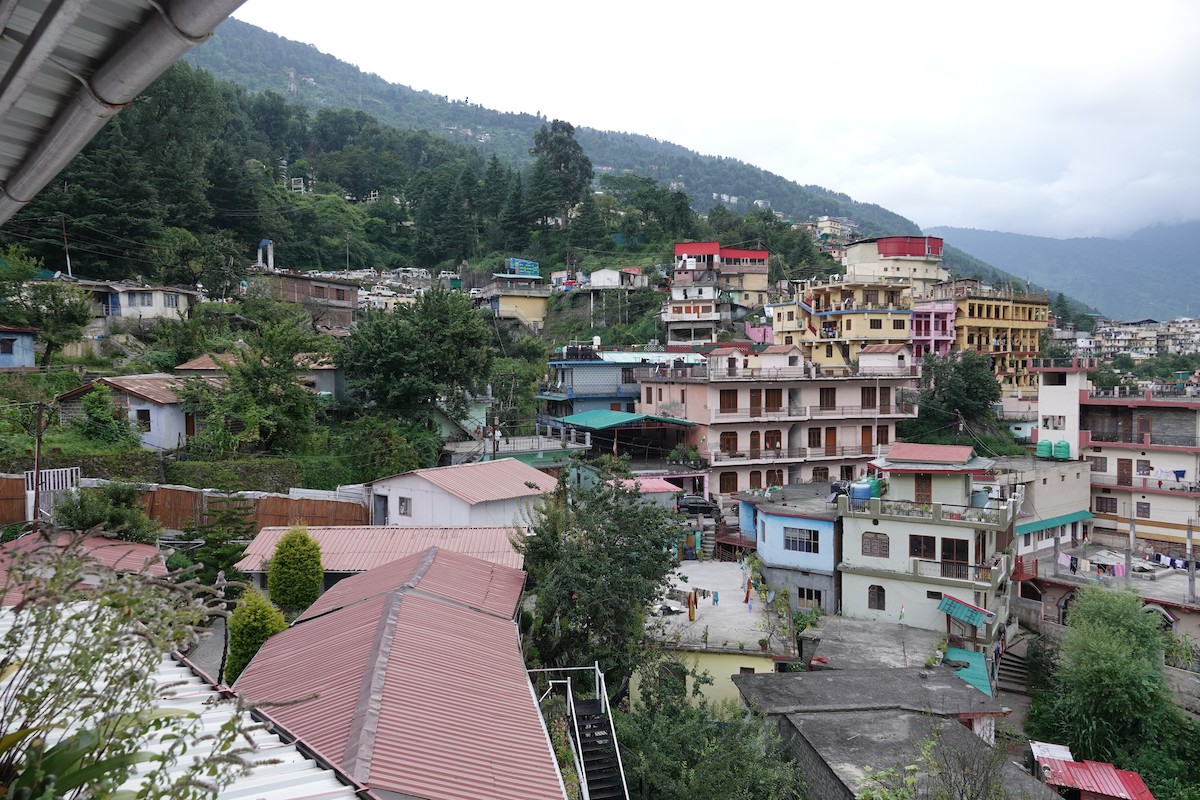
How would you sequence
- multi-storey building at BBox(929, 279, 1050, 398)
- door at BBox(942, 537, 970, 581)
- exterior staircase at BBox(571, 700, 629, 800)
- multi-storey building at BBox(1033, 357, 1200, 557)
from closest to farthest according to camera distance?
exterior staircase at BBox(571, 700, 629, 800) < door at BBox(942, 537, 970, 581) < multi-storey building at BBox(1033, 357, 1200, 557) < multi-storey building at BBox(929, 279, 1050, 398)

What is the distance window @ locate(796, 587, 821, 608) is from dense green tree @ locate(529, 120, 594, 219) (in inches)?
2292

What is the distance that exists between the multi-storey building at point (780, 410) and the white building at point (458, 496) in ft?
39.2

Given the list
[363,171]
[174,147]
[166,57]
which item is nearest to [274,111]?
[363,171]

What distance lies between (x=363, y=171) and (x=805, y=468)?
210 ft

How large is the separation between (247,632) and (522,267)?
1930 inches

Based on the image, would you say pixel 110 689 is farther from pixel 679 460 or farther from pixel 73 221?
pixel 73 221

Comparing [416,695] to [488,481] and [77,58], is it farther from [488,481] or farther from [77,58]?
[488,481]

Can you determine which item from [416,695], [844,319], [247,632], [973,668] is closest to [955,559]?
[973,668]

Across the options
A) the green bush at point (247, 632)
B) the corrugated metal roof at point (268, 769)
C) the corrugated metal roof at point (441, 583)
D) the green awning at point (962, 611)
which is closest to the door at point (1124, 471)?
the green awning at point (962, 611)

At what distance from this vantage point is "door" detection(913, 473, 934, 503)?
21.2 metres

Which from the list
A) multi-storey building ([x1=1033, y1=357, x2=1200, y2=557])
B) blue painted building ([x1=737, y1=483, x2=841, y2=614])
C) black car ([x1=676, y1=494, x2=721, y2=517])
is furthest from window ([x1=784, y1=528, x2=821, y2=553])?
multi-storey building ([x1=1033, y1=357, x2=1200, y2=557])

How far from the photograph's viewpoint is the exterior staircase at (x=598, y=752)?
11.2 meters

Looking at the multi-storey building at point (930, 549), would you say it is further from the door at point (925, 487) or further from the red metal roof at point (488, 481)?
the red metal roof at point (488, 481)

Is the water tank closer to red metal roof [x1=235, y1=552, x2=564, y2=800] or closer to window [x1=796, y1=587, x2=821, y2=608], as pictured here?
window [x1=796, y1=587, x2=821, y2=608]
